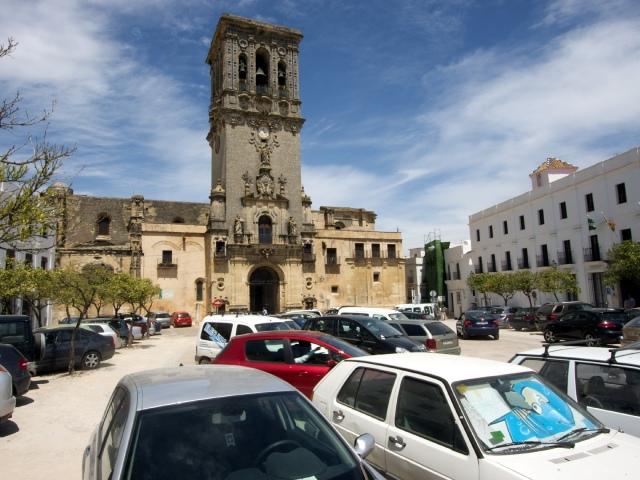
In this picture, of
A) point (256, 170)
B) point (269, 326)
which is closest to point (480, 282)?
point (256, 170)

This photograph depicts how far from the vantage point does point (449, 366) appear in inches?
174

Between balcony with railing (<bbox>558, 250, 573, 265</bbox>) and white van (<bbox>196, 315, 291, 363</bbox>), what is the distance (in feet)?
89.8

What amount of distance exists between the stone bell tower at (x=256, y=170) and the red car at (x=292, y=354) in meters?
31.0

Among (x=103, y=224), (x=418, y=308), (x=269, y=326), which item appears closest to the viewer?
(x=269, y=326)

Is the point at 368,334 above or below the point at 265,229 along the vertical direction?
below

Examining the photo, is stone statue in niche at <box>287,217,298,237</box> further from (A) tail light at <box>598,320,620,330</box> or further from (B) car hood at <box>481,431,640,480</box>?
(B) car hood at <box>481,431,640,480</box>

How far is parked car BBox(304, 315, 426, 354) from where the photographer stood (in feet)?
36.8

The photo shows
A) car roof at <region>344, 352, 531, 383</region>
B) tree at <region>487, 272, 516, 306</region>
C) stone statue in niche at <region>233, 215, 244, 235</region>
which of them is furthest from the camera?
stone statue in niche at <region>233, 215, 244, 235</region>

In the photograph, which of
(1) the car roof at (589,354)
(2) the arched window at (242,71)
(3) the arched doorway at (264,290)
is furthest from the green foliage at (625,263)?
(2) the arched window at (242,71)

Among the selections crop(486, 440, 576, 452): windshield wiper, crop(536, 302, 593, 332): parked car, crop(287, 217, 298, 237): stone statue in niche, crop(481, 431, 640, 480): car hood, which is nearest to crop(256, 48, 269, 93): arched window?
crop(287, 217, 298, 237): stone statue in niche

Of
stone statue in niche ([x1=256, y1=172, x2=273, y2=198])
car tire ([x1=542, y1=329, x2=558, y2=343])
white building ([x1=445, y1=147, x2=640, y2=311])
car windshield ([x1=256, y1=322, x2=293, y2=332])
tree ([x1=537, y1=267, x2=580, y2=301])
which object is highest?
stone statue in niche ([x1=256, y1=172, x2=273, y2=198])

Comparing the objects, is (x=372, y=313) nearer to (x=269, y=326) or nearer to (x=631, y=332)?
(x=269, y=326)

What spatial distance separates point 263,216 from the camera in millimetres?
41656

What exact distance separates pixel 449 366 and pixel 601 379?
7.46 feet
